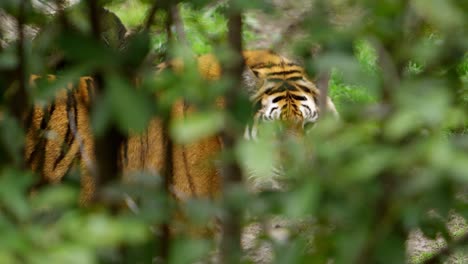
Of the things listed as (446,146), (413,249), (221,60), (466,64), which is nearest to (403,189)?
→ (446,146)

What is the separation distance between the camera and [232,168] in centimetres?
133

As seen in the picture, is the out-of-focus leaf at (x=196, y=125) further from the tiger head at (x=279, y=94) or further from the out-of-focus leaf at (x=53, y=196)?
the tiger head at (x=279, y=94)

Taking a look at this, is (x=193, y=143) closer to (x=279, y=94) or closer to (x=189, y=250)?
(x=279, y=94)

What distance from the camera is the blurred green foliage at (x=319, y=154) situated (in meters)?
0.97

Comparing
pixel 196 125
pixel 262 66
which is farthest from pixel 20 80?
pixel 262 66

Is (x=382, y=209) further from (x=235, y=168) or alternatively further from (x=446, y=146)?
(x=235, y=168)

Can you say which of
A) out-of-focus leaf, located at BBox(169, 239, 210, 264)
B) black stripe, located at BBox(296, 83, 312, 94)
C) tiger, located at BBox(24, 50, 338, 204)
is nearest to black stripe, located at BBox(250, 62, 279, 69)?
tiger, located at BBox(24, 50, 338, 204)

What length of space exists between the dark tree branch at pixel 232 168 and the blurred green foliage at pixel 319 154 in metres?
0.02

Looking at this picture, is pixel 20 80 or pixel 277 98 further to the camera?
pixel 277 98

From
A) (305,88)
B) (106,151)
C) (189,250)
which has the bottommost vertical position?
(189,250)

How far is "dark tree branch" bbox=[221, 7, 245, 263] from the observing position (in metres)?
1.22

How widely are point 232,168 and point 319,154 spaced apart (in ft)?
0.77

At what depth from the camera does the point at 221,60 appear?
1115 millimetres

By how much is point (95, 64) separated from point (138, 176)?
0.25 metres
